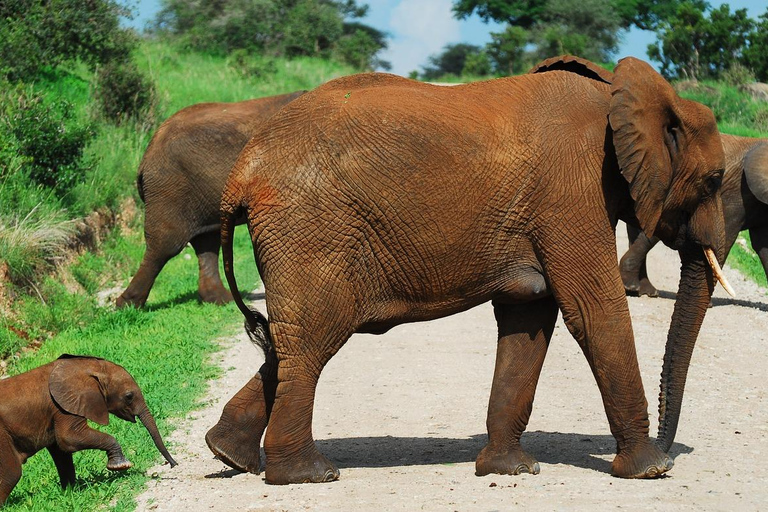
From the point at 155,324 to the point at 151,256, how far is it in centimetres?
135

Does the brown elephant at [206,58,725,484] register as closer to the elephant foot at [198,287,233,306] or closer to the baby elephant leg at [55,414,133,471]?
the baby elephant leg at [55,414,133,471]

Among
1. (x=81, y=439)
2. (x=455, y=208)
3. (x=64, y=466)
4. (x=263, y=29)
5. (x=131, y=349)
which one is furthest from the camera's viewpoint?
(x=263, y=29)

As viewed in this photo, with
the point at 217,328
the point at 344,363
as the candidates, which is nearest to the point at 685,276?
the point at 344,363

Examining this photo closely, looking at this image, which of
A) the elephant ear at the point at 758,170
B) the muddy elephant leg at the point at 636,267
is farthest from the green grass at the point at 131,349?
the elephant ear at the point at 758,170

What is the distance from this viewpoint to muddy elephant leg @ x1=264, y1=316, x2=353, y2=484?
631 cm

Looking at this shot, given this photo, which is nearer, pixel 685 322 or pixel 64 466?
pixel 64 466

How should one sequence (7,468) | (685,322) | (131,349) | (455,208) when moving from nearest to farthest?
1. (455,208)
2. (7,468)
3. (685,322)
4. (131,349)

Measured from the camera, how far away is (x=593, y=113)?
6.51m

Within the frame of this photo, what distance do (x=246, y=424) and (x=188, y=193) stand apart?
6.87 metres

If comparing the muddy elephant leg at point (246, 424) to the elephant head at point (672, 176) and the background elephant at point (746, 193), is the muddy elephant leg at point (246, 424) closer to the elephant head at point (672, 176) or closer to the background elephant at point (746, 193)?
the elephant head at point (672, 176)

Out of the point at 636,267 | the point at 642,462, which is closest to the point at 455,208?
the point at 642,462

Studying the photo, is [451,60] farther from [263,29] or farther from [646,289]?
[646,289]

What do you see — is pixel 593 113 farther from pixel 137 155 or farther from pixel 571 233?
pixel 137 155

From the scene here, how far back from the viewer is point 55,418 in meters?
6.52
